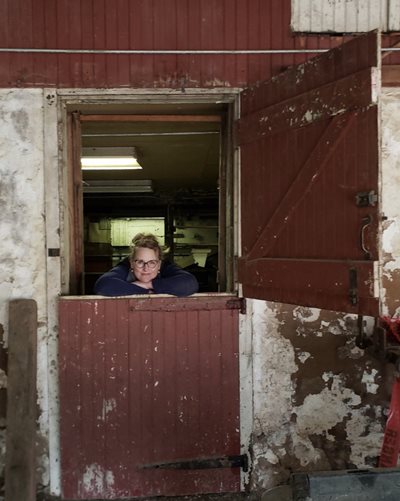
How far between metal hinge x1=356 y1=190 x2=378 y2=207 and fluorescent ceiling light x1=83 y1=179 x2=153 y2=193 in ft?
17.3

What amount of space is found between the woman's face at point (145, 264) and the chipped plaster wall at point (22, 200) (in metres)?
0.65

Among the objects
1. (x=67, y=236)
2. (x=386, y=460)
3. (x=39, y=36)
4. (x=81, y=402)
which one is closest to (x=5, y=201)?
(x=67, y=236)

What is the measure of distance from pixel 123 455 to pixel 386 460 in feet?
5.89

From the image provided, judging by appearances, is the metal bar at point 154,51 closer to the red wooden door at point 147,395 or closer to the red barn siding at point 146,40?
the red barn siding at point 146,40

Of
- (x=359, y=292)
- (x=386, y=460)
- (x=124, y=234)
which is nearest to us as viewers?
(x=359, y=292)

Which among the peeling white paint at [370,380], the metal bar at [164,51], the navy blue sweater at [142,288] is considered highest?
the metal bar at [164,51]

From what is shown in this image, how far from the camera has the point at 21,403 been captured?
2.99 metres

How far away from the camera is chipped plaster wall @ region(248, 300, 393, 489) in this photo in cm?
329

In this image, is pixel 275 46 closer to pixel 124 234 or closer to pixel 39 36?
pixel 39 36

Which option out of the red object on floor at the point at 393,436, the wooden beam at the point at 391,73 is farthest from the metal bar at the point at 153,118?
the red object on floor at the point at 393,436

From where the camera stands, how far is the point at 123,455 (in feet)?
10.7

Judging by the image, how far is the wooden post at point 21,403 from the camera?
2.85 meters

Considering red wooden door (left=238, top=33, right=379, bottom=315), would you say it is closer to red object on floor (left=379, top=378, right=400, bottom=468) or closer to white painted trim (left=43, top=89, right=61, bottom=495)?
red object on floor (left=379, top=378, right=400, bottom=468)

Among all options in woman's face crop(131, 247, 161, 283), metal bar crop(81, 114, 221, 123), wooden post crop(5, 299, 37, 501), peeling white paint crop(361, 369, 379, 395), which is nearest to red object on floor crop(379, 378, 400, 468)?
peeling white paint crop(361, 369, 379, 395)
